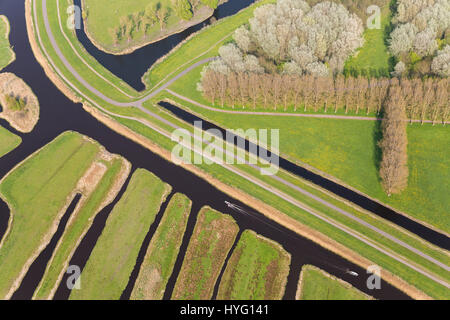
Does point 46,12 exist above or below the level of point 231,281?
above

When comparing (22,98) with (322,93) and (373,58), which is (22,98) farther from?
(373,58)

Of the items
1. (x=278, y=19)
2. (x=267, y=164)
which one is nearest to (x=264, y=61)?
(x=278, y=19)

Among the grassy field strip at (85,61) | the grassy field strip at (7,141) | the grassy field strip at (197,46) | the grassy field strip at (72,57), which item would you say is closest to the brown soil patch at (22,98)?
the grassy field strip at (7,141)

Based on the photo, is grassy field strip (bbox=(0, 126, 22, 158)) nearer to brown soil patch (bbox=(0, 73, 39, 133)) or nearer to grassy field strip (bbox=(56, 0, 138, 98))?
brown soil patch (bbox=(0, 73, 39, 133))

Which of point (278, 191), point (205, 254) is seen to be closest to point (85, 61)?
point (278, 191)

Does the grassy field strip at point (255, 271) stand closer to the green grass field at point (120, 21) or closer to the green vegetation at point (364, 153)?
the green vegetation at point (364, 153)
